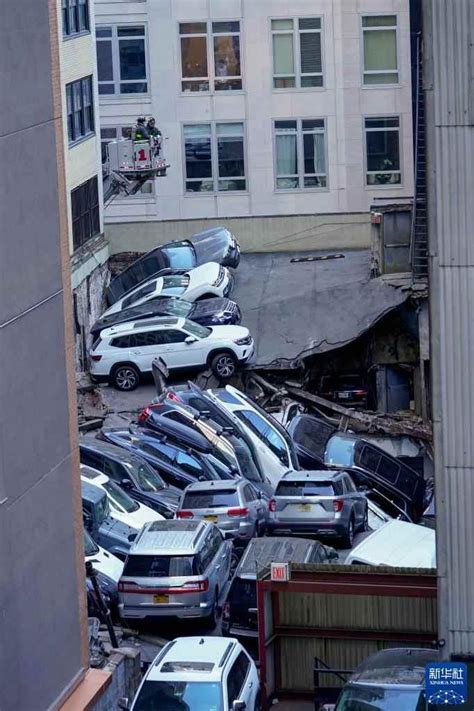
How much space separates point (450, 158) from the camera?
42.0ft

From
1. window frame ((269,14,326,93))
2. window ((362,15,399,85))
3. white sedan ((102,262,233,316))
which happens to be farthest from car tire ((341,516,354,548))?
window ((362,15,399,85))

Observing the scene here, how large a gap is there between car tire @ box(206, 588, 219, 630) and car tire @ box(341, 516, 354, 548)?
4354 millimetres

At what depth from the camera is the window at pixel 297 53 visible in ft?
154

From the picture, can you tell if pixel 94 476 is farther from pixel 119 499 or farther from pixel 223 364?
pixel 223 364

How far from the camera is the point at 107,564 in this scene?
2055 cm

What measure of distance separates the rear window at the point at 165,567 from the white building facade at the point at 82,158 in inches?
687

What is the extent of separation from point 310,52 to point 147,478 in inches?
999

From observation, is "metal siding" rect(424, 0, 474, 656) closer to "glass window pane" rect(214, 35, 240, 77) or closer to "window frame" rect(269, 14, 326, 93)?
"window frame" rect(269, 14, 326, 93)

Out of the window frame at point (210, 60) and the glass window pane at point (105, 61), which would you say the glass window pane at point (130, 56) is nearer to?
the glass window pane at point (105, 61)

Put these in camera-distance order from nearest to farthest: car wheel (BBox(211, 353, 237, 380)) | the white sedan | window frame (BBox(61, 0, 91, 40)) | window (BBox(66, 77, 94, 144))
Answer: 1. car wheel (BBox(211, 353, 237, 380))
2. the white sedan
3. window frame (BBox(61, 0, 91, 40))
4. window (BBox(66, 77, 94, 144))

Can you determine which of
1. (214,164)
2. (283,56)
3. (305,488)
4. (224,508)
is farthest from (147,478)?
(283,56)

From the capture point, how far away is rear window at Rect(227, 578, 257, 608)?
18391 mm

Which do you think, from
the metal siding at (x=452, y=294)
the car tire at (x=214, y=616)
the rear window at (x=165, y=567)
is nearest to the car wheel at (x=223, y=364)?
the car tire at (x=214, y=616)

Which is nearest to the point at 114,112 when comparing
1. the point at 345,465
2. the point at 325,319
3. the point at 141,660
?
the point at 325,319
